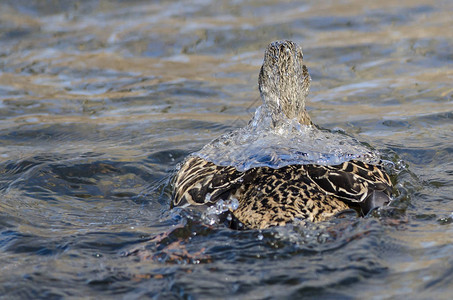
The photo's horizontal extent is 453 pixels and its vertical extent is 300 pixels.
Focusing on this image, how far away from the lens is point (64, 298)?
4.14 meters

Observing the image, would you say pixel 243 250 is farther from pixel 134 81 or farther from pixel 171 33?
pixel 171 33

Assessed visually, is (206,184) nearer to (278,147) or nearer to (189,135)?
(278,147)

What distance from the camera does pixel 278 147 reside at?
556 cm

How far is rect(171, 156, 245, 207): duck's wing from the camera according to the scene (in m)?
5.11

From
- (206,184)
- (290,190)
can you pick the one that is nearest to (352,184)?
(290,190)

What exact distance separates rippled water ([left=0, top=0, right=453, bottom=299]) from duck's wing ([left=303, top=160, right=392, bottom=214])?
0.49 ft

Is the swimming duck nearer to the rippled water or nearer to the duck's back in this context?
the duck's back

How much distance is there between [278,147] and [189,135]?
273 centimetres

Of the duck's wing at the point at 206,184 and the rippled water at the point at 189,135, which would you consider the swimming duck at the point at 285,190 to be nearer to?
the duck's wing at the point at 206,184

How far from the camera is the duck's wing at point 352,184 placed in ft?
16.5

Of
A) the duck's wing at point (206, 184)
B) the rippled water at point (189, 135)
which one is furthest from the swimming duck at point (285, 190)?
the rippled water at point (189, 135)

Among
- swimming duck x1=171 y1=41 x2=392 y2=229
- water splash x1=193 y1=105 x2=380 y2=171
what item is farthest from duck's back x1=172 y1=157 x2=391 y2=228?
water splash x1=193 y1=105 x2=380 y2=171

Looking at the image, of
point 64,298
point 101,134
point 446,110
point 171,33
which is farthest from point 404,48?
point 64,298

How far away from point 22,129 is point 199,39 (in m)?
4.43
